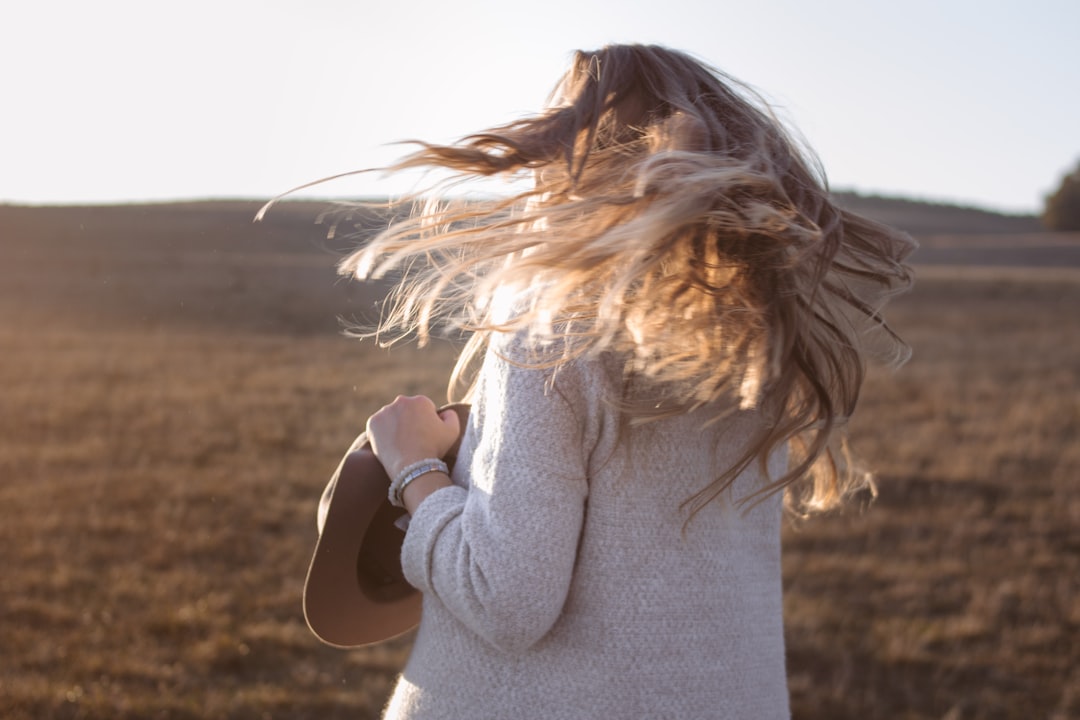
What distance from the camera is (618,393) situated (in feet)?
4.24

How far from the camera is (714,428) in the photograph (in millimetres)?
1407

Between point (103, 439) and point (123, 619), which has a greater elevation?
point (123, 619)

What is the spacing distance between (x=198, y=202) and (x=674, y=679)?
54.4 meters

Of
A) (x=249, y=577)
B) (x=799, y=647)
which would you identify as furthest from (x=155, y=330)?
(x=799, y=647)

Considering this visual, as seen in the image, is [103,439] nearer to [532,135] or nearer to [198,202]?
[532,135]

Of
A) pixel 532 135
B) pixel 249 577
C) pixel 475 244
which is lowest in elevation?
pixel 249 577

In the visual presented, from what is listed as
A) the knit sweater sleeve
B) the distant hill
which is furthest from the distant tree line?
the knit sweater sleeve

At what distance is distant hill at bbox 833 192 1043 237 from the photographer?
57.3 meters

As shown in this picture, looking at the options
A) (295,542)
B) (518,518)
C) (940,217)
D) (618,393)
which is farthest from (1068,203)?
(518,518)

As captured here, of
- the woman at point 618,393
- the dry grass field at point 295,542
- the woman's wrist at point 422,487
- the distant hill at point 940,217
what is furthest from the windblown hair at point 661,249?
the distant hill at point 940,217

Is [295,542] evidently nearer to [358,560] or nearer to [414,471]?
[358,560]

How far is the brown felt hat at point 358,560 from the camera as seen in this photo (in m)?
1.45

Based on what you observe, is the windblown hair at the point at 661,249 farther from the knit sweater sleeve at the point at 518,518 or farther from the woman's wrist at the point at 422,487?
the woman's wrist at the point at 422,487

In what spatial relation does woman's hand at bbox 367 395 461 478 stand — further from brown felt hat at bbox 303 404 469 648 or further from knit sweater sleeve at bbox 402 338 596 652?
knit sweater sleeve at bbox 402 338 596 652
